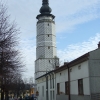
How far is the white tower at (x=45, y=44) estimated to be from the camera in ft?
245

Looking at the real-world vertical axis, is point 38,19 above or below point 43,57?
above

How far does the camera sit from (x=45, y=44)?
75.1m

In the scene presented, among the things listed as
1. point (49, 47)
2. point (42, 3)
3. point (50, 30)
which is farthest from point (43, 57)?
point (42, 3)

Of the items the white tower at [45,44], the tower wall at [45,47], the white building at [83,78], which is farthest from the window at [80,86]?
the tower wall at [45,47]

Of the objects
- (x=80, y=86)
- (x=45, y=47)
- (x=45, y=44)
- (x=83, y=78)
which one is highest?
(x=45, y=44)

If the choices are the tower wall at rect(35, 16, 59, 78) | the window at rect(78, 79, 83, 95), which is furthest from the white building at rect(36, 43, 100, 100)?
the tower wall at rect(35, 16, 59, 78)

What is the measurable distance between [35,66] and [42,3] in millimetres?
22630

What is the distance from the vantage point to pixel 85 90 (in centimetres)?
2084

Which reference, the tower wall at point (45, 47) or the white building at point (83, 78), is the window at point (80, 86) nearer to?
the white building at point (83, 78)

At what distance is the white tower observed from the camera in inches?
2940

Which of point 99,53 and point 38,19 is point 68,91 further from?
point 38,19

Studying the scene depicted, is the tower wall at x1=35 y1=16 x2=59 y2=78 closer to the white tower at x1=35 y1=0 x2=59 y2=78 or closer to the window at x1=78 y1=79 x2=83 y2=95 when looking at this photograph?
the white tower at x1=35 y1=0 x2=59 y2=78

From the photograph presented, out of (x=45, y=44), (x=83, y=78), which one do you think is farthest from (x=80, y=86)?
(x=45, y=44)

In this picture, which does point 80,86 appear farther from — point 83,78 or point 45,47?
point 45,47
